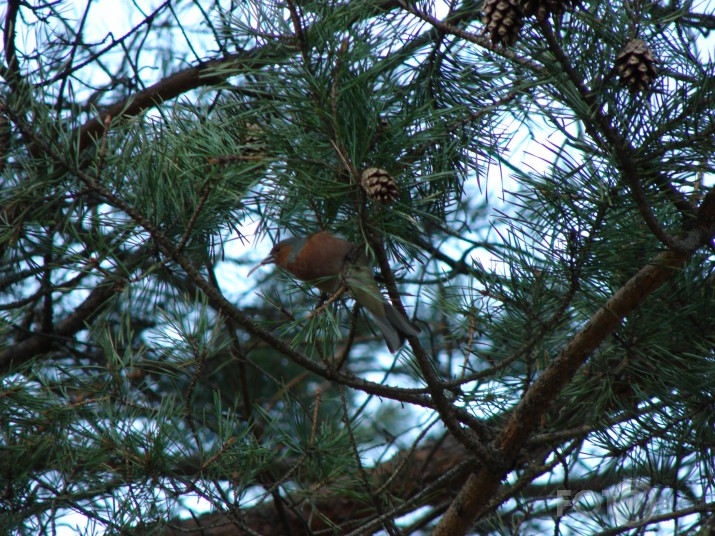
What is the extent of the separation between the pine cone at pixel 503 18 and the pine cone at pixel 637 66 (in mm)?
189

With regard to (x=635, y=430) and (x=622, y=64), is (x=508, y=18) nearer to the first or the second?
(x=622, y=64)

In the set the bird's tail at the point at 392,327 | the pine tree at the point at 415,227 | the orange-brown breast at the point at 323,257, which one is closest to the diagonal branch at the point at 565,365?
the pine tree at the point at 415,227

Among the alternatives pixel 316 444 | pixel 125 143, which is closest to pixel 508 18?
pixel 125 143

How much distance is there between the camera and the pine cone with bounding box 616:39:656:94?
1.10 m

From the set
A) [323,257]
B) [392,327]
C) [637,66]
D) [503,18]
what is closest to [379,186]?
[503,18]

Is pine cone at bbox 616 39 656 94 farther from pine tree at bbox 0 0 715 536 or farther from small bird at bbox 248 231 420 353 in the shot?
small bird at bbox 248 231 420 353

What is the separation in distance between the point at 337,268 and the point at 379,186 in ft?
1.72

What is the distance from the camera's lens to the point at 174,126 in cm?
153

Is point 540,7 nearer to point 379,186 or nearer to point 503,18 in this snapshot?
point 503,18

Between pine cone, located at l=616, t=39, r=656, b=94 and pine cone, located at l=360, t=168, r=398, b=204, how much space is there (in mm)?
394

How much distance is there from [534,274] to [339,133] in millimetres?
532

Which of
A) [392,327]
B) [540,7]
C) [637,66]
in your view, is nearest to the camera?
[540,7]

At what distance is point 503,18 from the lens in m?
1.03

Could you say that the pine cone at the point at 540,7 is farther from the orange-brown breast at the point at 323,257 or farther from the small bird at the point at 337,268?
the orange-brown breast at the point at 323,257
